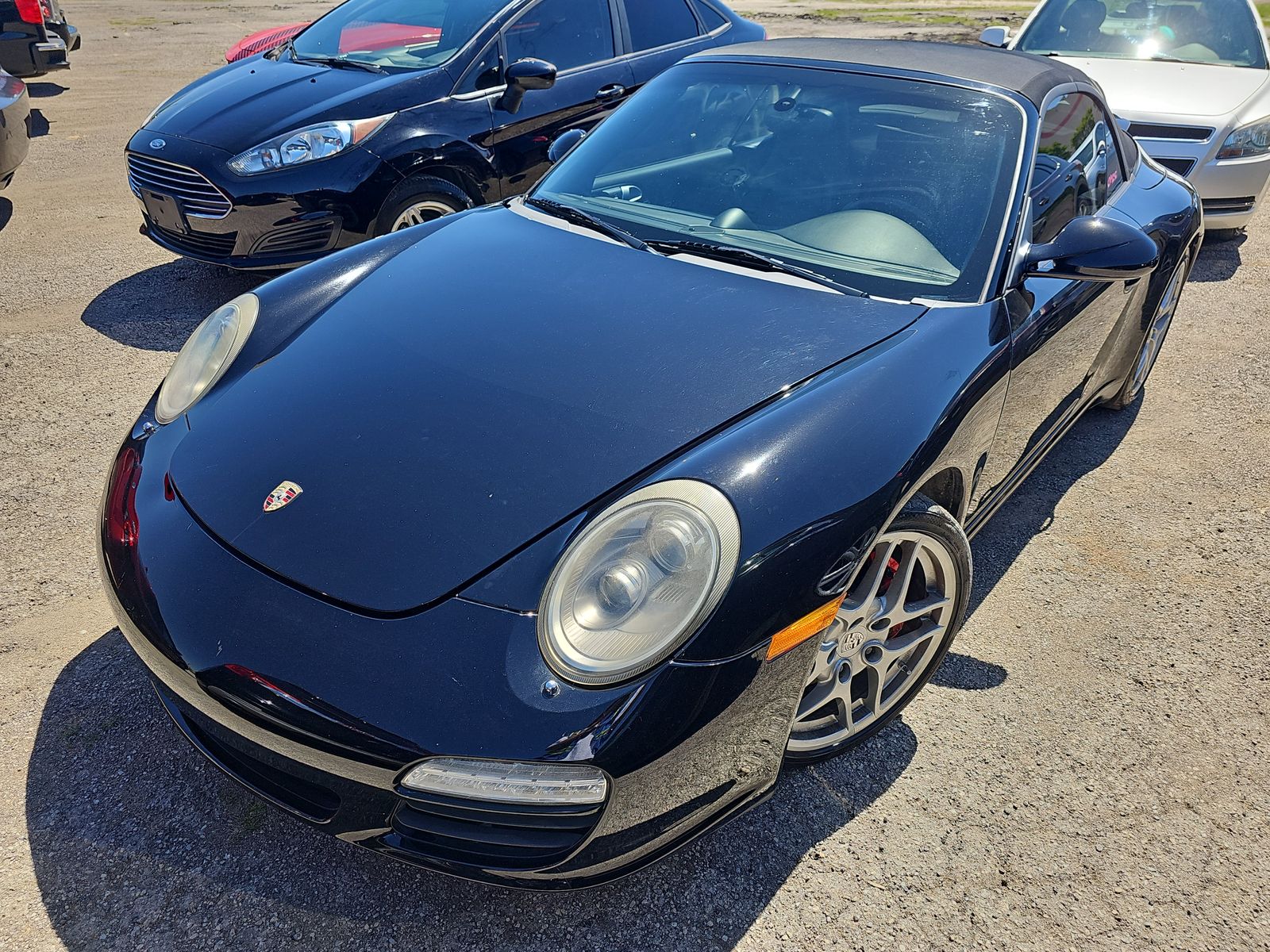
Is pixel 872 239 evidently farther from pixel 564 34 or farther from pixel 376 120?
A: pixel 564 34

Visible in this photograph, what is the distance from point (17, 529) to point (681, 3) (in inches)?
185

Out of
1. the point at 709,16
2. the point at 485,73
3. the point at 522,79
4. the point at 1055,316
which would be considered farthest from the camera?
the point at 709,16

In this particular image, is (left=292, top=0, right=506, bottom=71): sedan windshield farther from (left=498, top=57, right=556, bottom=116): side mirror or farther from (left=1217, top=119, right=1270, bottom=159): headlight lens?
(left=1217, top=119, right=1270, bottom=159): headlight lens

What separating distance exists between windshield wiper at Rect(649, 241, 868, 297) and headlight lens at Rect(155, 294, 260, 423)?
1107mm

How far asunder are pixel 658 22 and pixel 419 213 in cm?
207

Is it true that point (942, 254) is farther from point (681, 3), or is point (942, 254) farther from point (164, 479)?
point (681, 3)

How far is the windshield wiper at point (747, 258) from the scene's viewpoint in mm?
2424

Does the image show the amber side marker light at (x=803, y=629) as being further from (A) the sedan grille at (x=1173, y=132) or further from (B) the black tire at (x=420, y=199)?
(A) the sedan grille at (x=1173, y=132)

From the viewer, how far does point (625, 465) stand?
1877 millimetres

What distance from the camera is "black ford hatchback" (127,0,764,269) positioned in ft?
14.3

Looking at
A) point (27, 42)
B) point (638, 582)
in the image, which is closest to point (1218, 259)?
point (638, 582)

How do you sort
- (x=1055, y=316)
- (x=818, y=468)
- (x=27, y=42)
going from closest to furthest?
(x=818, y=468), (x=1055, y=316), (x=27, y=42)

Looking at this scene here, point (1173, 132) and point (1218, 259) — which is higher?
point (1173, 132)

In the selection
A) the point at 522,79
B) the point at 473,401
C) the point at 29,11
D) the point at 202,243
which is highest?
the point at 522,79
